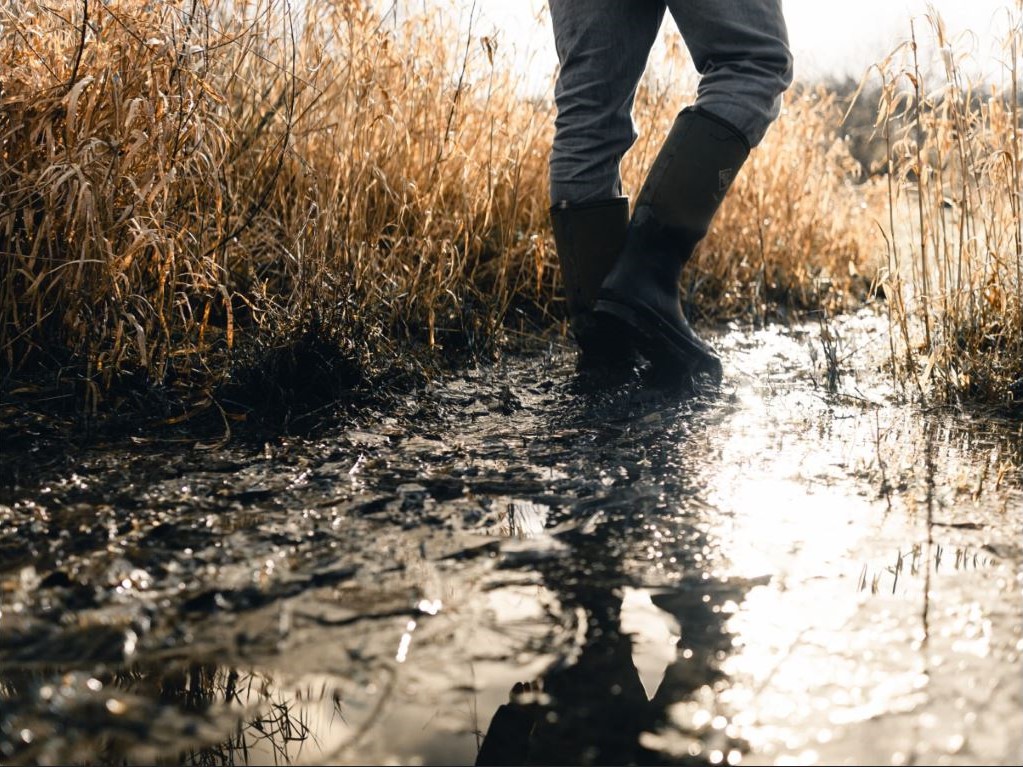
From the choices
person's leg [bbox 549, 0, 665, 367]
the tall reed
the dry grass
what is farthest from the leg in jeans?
the dry grass

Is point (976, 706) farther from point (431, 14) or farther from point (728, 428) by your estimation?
point (431, 14)

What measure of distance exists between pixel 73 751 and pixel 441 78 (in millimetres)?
2406

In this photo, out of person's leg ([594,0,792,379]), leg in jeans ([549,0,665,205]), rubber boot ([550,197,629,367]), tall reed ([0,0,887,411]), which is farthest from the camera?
rubber boot ([550,197,629,367])

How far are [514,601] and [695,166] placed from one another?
50.1 inches

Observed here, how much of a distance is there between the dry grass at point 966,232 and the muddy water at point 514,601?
42 cm

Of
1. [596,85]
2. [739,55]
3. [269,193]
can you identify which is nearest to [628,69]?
[596,85]

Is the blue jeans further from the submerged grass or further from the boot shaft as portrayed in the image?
the submerged grass

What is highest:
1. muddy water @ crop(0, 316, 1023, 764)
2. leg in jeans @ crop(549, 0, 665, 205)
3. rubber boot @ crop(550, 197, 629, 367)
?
leg in jeans @ crop(549, 0, 665, 205)

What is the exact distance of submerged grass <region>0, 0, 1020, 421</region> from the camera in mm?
1888

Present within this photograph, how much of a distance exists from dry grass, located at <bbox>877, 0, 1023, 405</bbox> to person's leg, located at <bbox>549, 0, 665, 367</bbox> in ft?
1.84

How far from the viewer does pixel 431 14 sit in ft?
9.73

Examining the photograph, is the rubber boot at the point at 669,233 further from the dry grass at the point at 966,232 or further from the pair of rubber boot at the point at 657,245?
the dry grass at the point at 966,232

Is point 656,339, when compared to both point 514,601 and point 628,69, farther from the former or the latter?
point 514,601

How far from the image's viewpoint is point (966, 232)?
2438mm
